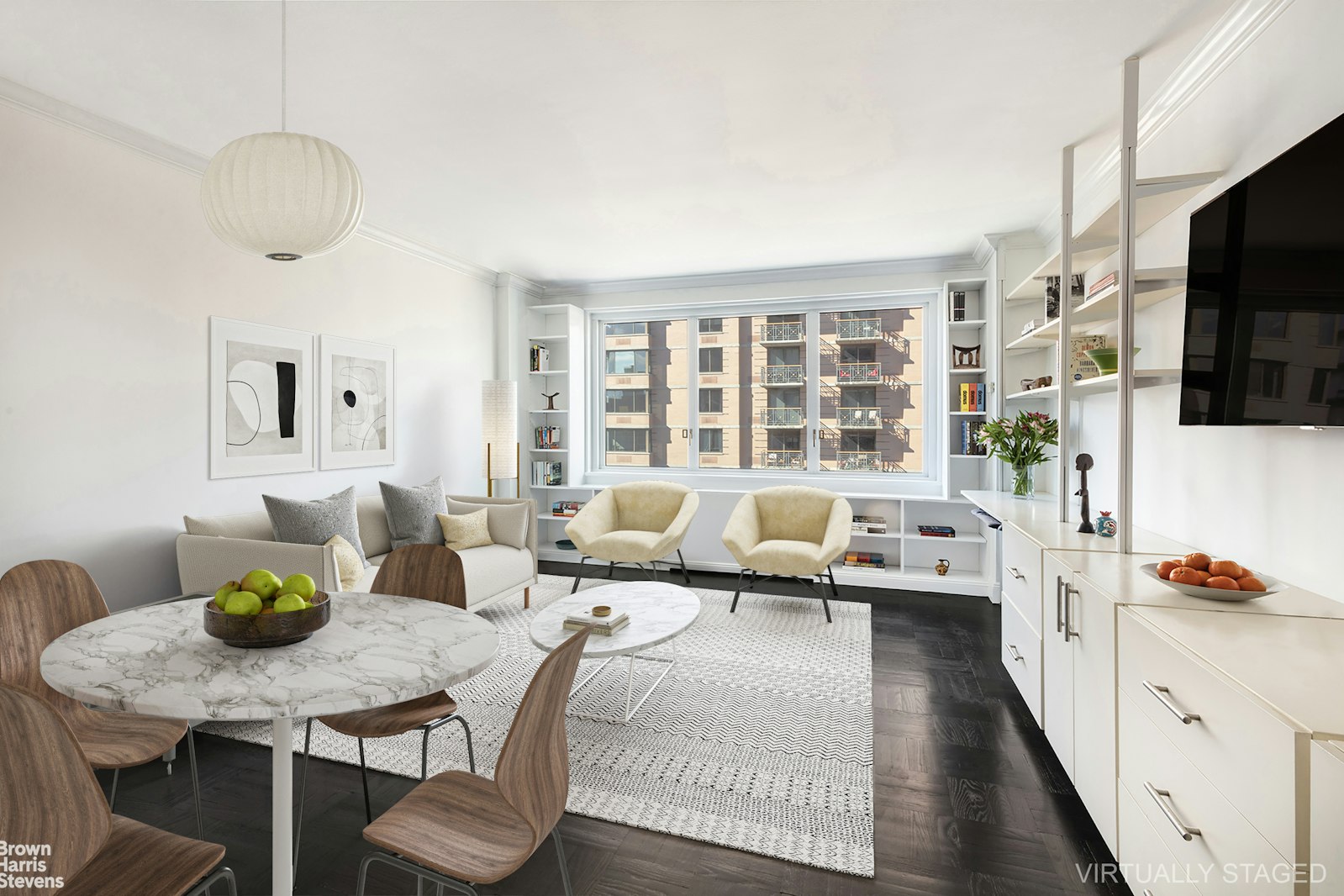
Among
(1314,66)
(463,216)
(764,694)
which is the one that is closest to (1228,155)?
(1314,66)

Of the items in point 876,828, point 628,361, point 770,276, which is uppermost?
point 770,276

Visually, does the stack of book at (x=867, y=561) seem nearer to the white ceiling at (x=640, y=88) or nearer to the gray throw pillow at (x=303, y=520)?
the white ceiling at (x=640, y=88)

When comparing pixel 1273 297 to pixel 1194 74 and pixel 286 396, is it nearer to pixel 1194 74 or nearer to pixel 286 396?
pixel 1194 74

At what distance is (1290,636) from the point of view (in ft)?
4.72

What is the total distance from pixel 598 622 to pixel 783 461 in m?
3.47

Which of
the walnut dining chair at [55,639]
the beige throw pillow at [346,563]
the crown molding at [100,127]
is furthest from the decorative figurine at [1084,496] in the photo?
the crown molding at [100,127]

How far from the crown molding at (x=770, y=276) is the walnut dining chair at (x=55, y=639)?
15.6ft

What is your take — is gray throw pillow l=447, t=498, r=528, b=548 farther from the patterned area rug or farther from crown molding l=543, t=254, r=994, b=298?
crown molding l=543, t=254, r=994, b=298

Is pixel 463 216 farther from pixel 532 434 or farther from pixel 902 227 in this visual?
pixel 902 227

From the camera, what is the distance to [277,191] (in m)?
1.67

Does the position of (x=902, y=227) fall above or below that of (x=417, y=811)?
above

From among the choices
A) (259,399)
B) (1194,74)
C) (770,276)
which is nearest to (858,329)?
(770,276)

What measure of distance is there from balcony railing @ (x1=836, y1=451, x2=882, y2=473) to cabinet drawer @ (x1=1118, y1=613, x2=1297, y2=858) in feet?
13.3

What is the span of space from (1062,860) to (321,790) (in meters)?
2.43
